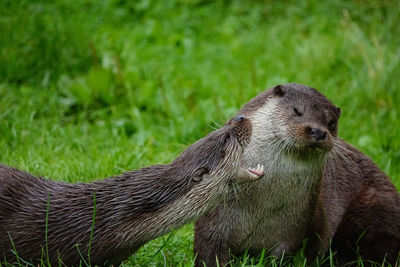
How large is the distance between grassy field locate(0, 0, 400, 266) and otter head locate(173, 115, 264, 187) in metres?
0.60

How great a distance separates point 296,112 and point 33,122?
8.06 feet

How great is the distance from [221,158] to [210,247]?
1.77 ft

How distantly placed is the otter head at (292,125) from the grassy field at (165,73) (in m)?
0.56

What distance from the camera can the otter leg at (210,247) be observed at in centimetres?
334

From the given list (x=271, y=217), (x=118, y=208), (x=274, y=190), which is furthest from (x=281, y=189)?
(x=118, y=208)

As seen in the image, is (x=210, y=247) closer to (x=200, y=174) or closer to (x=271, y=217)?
(x=271, y=217)

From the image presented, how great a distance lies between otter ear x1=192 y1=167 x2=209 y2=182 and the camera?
301 cm

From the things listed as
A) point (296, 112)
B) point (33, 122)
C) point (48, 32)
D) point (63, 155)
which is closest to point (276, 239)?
point (296, 112)

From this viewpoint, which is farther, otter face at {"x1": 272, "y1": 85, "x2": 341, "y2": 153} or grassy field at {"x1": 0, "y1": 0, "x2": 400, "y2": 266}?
grassy field at {"x1": 0, "y1": 0, "x2": 400, "y2": 266}

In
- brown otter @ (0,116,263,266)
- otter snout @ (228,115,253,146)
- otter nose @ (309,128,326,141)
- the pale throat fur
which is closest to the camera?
brown otter @ (0,116,263,266)

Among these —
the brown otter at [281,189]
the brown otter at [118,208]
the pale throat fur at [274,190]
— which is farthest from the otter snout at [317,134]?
the brown otter at [118,208]

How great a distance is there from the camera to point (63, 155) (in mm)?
4691

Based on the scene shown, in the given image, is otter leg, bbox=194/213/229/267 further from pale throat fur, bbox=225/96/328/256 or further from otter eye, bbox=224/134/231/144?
otter eye, bbox=224/134/231/144

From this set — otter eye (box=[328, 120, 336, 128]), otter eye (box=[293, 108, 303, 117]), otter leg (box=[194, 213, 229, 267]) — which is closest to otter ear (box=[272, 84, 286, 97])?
otter eye (box=[293, 108, 303, 117])
